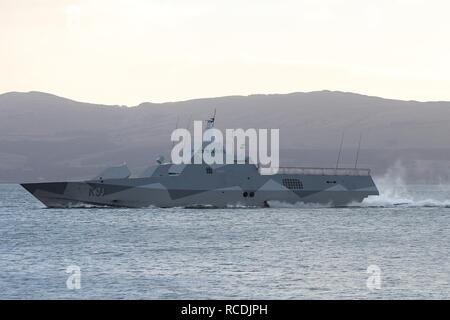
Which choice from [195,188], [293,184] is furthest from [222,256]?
[293,184]

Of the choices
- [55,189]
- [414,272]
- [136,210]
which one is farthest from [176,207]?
[414,272]

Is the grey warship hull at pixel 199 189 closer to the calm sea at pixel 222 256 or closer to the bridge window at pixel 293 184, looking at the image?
the bridge window at pixel 293 184

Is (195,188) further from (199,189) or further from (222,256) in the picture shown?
(222,256)

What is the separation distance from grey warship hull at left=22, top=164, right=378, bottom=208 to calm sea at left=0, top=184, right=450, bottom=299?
4.44 feet

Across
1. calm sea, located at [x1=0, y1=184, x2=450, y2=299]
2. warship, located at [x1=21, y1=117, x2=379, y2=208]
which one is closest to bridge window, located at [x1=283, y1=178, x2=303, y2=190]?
warship, located at [x1=21, y1=117, x2=379, y2=208]

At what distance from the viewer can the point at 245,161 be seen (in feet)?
221

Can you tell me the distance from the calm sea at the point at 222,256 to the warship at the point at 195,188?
1.38 m

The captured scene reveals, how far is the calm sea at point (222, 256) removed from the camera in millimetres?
29119

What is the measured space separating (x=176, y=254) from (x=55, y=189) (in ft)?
93.9

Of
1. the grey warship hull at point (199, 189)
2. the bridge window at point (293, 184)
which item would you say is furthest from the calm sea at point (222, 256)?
the bridge window at point (293, 184)

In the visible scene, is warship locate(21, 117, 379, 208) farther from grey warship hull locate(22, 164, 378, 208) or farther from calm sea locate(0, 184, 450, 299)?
calm sea locate(0, 184, 450, 299)

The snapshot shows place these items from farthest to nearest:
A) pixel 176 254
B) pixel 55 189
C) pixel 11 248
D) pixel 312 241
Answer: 1. pixel 55 189
2. pixel 312 241
3. pixel 11 248
4. pixel 176 254
